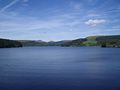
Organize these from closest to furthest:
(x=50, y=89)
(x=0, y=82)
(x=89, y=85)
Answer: (x=50, y=89) < (x=89, y=85) < (x=0, y=82)

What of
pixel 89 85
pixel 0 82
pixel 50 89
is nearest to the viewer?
pixel 50 89

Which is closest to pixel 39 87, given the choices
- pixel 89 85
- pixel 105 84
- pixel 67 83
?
pixel 67 83

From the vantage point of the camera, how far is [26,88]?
3694 cm

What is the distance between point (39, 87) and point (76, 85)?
784cm

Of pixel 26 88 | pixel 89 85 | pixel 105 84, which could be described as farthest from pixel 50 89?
pixel 105 84

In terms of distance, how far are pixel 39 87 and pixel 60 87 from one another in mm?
4195

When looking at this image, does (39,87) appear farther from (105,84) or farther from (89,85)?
(105,84)

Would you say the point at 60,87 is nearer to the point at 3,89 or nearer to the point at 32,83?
the point at 32,83

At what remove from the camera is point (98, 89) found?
36.3 meters

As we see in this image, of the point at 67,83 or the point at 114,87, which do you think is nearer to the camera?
the point at 114,87

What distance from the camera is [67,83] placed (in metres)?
40.8

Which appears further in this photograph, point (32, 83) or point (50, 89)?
point (32, 83)

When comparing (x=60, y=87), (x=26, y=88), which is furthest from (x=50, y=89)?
(x=26, y=88)

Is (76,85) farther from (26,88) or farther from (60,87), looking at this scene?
(26,88)
